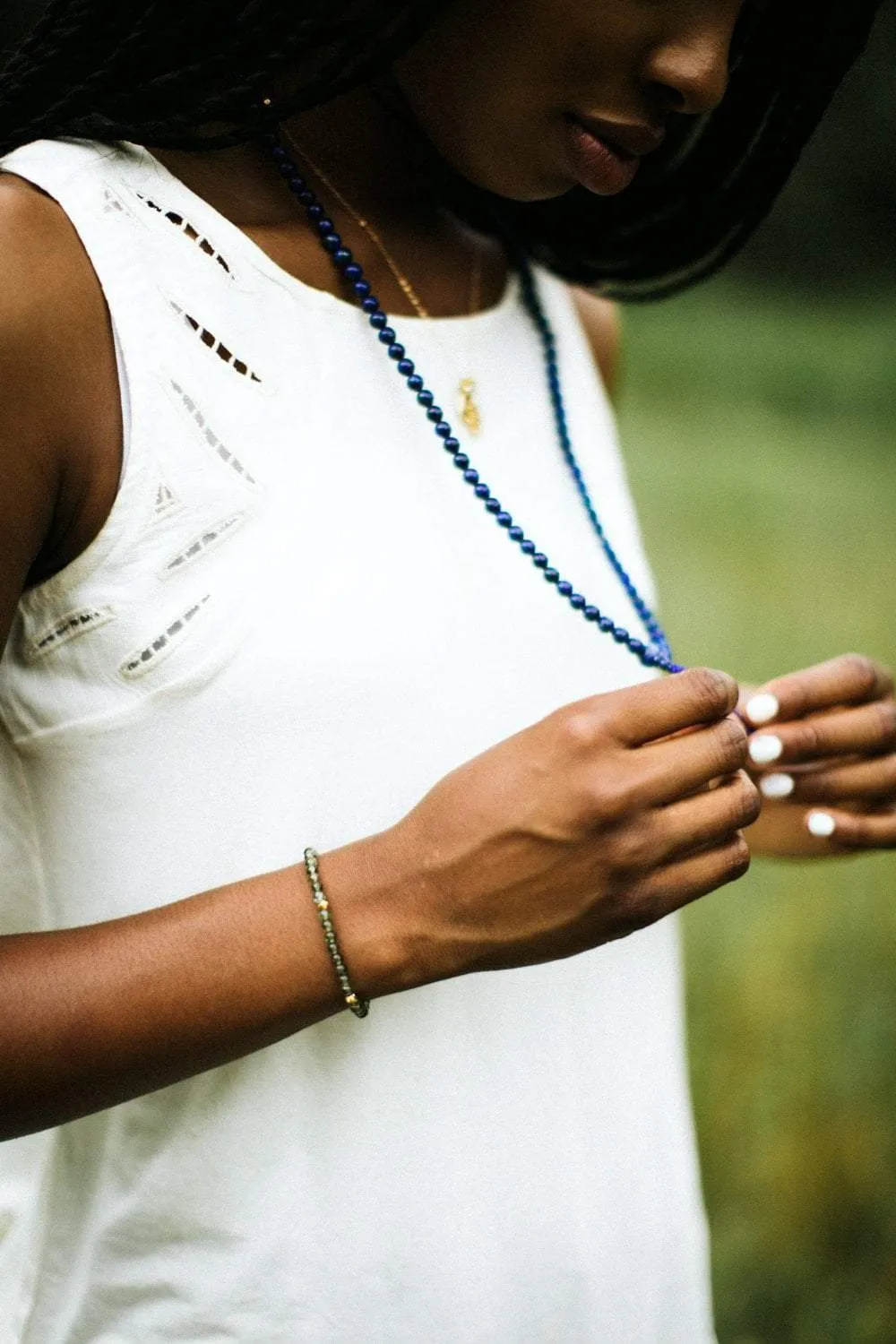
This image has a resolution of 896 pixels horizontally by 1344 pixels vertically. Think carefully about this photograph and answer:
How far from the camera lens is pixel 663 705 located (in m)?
1.11

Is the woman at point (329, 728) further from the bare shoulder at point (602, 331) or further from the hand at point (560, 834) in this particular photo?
the bare shoulder at point (602, 331)

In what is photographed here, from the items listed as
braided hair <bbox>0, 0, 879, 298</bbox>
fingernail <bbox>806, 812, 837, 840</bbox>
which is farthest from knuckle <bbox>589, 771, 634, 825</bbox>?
braided hair <bbox>0, 0, 879, 298</bbox>

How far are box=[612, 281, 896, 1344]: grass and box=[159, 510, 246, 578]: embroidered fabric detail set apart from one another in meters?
2.34

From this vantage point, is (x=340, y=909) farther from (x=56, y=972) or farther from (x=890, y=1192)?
(x=890, y=1192)

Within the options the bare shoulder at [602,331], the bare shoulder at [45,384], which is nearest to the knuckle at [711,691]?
the bare shoulder at [45,384]

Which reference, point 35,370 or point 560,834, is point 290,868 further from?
point 35,370

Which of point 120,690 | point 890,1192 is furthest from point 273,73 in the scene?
point 890,1192

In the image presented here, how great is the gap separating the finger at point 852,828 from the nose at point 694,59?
0.83 m

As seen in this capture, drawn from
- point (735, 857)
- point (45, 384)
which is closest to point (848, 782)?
point (735, 857)

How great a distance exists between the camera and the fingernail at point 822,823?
158cm

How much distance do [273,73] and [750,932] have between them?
10.1ft

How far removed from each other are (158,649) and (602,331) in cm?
112

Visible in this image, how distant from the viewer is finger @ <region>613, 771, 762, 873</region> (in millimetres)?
1103

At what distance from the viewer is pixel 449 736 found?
1293mm
